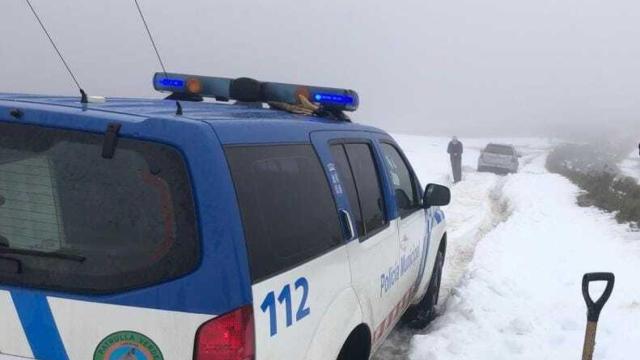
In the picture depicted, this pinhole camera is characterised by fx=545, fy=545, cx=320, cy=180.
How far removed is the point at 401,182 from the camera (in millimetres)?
4355

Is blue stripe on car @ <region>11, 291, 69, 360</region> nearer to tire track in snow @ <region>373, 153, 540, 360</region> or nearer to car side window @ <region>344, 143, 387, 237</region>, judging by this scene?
car side window @ <region>344, 143, 387, 237</region>

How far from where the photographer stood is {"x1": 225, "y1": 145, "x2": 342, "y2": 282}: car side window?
201 centimetres

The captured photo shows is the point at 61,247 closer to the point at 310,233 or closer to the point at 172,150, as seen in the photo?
the point at 172,150


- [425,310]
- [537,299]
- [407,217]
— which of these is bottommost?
[537,299]

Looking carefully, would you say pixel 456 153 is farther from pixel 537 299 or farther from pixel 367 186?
pixel 367 186

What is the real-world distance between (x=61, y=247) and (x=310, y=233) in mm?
1036

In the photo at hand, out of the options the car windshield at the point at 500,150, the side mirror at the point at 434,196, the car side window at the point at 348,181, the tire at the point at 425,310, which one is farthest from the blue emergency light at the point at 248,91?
the car windshield at the point at 500,150

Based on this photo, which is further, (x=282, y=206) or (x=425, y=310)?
(x=425, y=310)

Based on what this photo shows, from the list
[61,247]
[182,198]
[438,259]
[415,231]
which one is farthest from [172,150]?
[438,259]

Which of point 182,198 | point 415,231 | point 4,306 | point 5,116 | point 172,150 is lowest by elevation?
point 415,231

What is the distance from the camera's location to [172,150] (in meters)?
1.87

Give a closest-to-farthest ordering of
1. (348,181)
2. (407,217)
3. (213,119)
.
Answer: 1. (213,119)
2. (348,181)
3. (407,217)

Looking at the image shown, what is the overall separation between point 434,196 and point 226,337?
10.1 feet

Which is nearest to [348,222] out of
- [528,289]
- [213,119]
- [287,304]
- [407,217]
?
[287,304]
